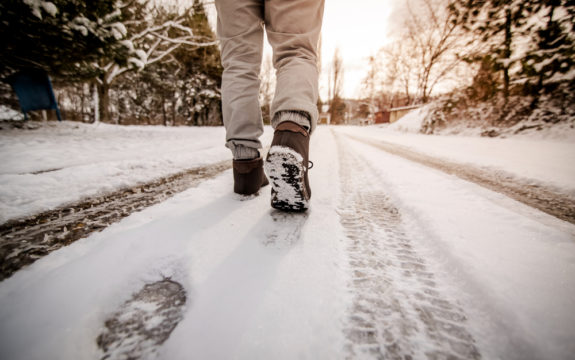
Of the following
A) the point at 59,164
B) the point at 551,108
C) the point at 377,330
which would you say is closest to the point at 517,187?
the point at 377,330

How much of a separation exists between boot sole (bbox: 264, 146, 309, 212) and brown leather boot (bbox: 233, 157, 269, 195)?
0.22 meters

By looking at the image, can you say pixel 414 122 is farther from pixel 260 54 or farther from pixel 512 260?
pixel 512 260

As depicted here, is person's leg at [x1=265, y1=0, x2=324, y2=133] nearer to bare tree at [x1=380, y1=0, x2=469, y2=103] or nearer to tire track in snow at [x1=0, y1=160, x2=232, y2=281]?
tire track in snow at [x1=0, y1=160, x2=232, y2=281]

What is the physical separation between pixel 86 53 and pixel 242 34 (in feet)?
13.2

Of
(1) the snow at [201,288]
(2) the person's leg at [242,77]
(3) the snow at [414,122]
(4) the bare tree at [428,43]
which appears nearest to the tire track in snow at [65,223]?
(1) the snow at [201,288]

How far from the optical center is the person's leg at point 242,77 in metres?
0.85

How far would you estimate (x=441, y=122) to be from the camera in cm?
548

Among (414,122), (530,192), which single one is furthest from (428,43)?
(530,192)

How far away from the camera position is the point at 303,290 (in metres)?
0.38

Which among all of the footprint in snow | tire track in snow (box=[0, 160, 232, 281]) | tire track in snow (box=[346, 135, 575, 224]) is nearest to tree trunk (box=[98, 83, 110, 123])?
tire track in snow (box=[0, 160, 232, 281])

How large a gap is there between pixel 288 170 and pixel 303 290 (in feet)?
1.17

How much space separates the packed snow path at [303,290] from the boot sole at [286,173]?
8 cm

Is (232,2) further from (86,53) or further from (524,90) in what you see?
(524,90)

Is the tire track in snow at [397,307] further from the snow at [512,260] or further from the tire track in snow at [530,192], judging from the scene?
the tire track in snow at [530,192]
